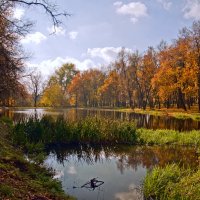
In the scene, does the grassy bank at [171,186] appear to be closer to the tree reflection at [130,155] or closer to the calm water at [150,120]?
the tree reflection at [130,155]

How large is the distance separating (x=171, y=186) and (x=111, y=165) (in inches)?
239

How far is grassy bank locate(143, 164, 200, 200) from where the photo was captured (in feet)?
27.6

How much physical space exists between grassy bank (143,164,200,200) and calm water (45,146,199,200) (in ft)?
1.99

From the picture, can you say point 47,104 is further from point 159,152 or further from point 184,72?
point 159,152

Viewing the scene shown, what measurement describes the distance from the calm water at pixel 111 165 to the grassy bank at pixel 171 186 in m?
0.61

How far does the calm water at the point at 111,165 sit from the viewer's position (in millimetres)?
10914

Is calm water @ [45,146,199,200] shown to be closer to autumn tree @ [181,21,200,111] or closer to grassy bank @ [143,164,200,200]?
grassy bank @ [143,164,200,200]

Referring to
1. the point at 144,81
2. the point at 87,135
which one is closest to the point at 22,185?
the point at 87,135

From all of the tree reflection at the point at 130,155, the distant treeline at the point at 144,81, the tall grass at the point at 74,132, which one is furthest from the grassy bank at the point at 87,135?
the distant treeline at the point at 144,81

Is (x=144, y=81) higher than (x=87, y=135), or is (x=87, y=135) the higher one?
(x=144, y=81)

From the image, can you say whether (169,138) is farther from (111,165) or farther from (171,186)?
(171,186)

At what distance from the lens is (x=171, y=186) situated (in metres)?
9.25

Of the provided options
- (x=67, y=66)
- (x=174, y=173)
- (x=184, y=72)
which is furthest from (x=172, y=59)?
(x=67, y=66)

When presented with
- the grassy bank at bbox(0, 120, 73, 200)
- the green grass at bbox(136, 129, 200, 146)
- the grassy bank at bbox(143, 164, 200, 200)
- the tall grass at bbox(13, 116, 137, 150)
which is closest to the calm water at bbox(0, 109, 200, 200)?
the grassy bank at bbox(143, 164, 200, 200)
